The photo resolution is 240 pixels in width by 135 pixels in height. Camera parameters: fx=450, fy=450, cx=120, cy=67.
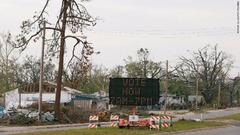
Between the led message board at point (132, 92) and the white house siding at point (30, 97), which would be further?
the white house siding at point (30, 97)

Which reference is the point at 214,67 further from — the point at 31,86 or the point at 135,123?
the point at 135,123

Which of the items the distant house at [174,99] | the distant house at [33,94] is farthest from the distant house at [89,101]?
A: the distant house at [174,99]

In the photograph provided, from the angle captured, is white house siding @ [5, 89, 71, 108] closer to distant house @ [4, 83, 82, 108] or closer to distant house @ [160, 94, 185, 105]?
distant house @ [4, 83, 82, 108]

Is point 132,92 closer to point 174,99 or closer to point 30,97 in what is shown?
point 30,97

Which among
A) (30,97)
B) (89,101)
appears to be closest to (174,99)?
(89,101)

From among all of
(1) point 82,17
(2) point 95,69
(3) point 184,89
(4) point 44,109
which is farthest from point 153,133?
Result: (2) point 95,69

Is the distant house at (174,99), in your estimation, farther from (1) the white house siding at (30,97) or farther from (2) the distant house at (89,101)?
(1) the white house siding at (30,97)

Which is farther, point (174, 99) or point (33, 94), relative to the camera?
point (174, 99)

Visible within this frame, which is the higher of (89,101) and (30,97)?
(30,97)

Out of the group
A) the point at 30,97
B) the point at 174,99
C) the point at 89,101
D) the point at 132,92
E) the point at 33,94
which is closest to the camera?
the point at 132,92

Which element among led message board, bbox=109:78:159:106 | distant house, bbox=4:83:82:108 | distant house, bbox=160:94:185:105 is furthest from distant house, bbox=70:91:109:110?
led message board, bbox=109:78:159:106

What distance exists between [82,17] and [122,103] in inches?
552

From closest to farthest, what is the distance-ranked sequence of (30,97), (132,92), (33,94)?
(132,92), (30,97), (33,94)

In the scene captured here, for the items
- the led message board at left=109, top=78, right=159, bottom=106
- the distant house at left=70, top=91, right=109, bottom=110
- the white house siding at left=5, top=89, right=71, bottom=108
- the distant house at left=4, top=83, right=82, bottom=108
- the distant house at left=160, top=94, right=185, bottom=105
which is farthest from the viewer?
the distant house at left=160, top=94, right=185, bottom=105
